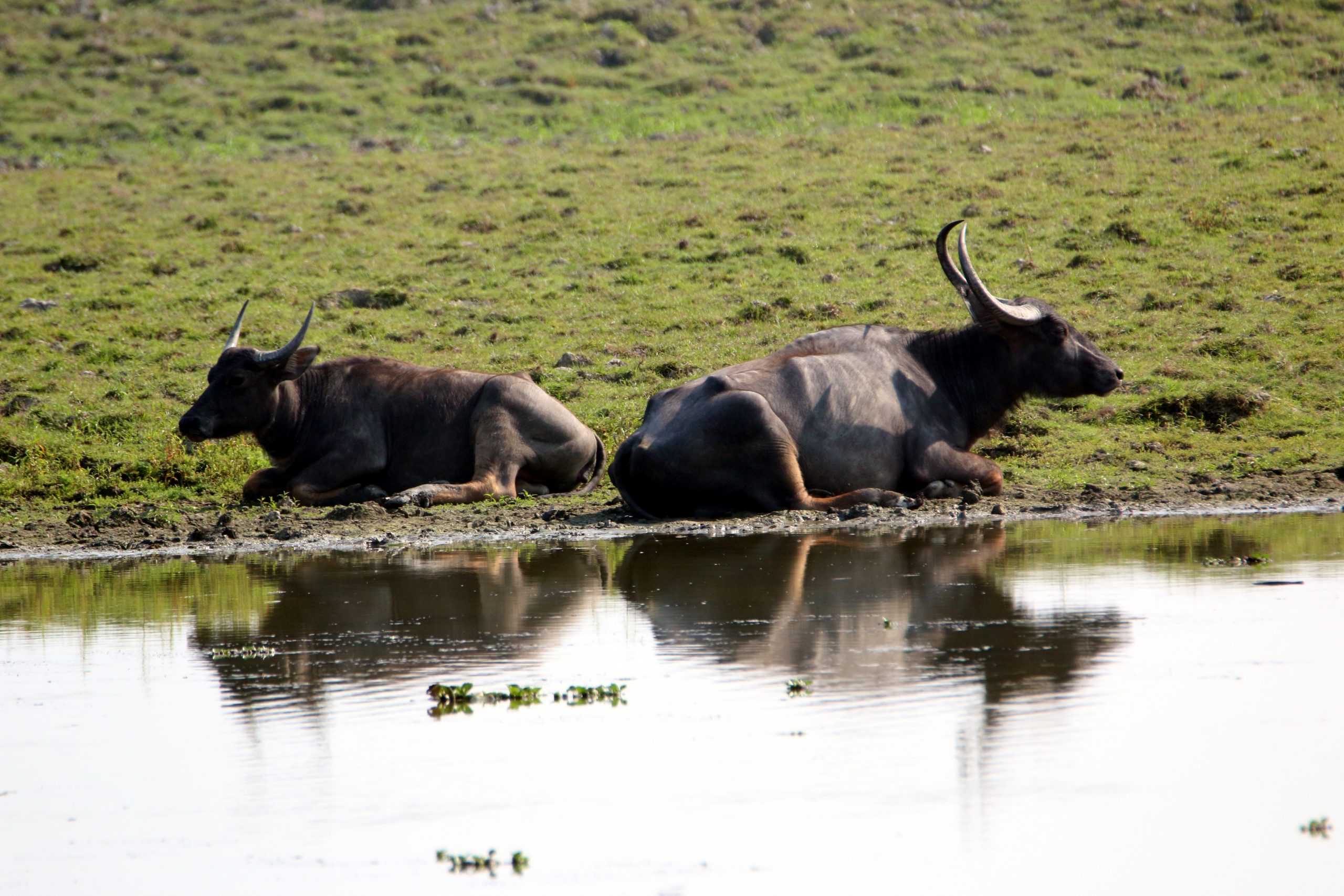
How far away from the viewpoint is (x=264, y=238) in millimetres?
18266

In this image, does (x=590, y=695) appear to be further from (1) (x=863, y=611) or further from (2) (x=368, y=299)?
(2) (x=368, y=299)

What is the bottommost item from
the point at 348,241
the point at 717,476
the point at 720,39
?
the point at 717,476

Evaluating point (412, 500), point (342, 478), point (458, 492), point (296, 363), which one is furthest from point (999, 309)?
point (296, 363)

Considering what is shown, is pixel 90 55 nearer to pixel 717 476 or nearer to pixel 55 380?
pixel 55 380

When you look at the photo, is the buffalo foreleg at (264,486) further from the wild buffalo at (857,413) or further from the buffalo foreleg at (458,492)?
the wild buffalo at (857,413)

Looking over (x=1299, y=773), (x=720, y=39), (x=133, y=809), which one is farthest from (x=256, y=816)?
(x=720, y=39)

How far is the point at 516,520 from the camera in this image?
33.4 ft

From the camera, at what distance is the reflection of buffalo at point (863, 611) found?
5727mm

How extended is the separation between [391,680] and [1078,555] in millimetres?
4001

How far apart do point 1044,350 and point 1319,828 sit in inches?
287

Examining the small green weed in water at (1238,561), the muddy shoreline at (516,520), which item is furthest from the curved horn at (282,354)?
the small green weed in water at (1238,561)

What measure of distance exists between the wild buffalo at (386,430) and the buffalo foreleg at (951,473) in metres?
2.53

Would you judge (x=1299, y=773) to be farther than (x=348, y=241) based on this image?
No

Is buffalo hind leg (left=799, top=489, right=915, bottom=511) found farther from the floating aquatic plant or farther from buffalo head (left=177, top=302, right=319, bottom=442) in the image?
the floating aquatic plant
